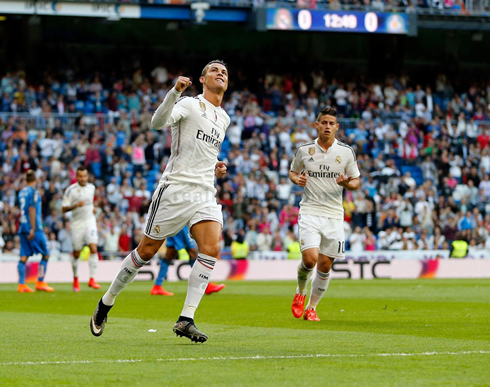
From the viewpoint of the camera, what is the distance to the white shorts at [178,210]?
26.6 ft

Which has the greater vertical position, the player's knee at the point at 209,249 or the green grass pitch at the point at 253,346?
the player's knee at the point at 209,249

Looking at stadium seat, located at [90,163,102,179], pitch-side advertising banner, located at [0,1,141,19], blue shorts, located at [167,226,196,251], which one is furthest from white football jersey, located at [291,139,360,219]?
pitch-side advertising banner, located at [0,1,141,19]

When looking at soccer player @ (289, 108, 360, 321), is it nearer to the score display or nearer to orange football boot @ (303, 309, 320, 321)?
orange football boot @ (303, 309, 320, 321)

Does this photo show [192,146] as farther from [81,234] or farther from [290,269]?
[290,269]

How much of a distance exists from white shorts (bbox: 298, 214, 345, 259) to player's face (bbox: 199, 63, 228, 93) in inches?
125

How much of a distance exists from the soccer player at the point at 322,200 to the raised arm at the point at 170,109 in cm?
338

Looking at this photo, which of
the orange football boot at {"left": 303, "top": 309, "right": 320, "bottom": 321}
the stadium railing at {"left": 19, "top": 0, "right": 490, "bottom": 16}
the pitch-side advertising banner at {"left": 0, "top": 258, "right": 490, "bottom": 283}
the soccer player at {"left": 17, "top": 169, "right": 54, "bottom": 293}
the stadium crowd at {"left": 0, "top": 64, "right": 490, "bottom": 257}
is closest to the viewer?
the orange football boot at {"left": 303, "top": 309, "right": 320, "bottom": 321}

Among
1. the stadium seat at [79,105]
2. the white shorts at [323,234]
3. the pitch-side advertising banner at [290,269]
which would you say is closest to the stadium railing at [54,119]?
the stadium seat at [79,105]

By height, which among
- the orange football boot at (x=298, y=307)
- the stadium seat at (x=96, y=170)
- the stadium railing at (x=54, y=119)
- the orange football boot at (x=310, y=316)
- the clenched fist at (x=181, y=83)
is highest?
the clenched fist at (x=181, y=83)

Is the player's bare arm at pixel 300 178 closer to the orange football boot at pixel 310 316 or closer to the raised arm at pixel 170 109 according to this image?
the orange football boot at pixel 310 316

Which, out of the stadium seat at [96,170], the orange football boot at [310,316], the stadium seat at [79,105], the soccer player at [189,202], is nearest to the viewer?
the soccer player at [189,202]

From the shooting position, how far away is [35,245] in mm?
17703

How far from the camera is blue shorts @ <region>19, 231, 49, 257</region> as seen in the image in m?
17.7

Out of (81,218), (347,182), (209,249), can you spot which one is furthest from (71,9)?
(209,249)
